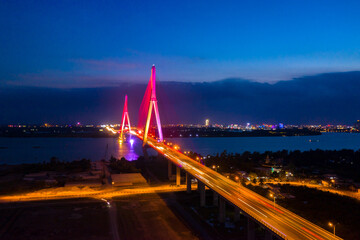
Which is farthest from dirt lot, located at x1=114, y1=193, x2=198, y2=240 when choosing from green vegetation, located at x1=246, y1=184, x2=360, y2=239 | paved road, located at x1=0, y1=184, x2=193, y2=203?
green vegetation, located at x1=246, y1=184, x2=360, y2=239

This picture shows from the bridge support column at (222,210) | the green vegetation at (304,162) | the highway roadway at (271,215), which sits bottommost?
the green vegetation at (304,162)

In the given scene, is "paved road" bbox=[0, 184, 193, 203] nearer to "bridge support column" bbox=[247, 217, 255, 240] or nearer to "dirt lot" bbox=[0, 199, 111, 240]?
"dirt lot" bbox=[0, 199, 111, 240]

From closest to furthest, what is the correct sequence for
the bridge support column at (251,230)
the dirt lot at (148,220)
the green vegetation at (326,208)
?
the bridge support column at (251,230) < the green vegetation at (326,208) < the dirt lot at (148,220)

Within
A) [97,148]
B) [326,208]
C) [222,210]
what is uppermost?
[222,210]

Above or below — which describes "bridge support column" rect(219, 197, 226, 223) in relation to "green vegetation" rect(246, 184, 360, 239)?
above

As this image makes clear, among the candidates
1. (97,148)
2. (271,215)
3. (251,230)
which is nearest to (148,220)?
(251,230)

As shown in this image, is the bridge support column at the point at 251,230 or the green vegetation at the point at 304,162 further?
the green vegetation at the point at 304,162

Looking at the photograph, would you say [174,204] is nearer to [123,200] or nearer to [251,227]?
[123,200]

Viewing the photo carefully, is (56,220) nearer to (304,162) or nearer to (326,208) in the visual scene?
(326,208)

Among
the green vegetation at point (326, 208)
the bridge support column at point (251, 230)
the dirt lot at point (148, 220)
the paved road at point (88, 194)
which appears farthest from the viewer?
Result: the paved road at point (88, 194)

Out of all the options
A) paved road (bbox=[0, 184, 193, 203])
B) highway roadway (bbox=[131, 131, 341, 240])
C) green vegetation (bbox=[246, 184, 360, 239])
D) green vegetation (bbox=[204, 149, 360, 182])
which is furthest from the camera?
green vegetation (bbox=[204, 149, 360, 182])

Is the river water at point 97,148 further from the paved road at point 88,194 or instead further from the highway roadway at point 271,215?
the highway roadway at point 271,215

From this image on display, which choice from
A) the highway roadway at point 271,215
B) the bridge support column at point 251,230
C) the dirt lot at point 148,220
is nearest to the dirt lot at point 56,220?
the dirt lot at point 148,220
